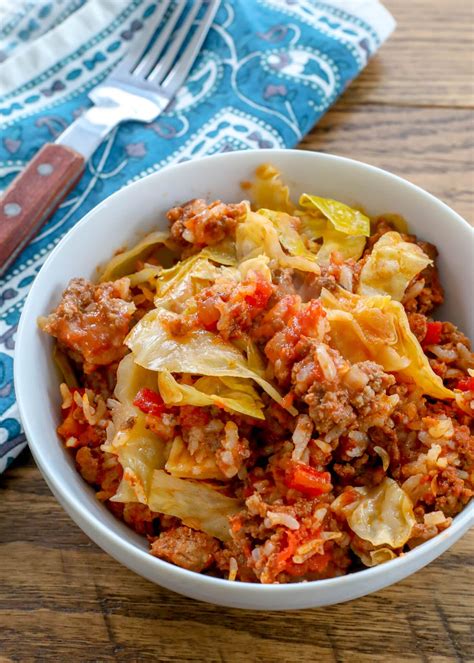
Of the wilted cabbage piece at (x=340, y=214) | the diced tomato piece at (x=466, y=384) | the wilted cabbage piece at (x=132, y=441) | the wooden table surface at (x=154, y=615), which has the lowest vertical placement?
the wooden table surface at (x=154, y=615)

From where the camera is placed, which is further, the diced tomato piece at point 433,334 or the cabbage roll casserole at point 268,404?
the diced tomato piece at point 433,334

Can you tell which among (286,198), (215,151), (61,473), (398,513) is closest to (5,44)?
(215,151)

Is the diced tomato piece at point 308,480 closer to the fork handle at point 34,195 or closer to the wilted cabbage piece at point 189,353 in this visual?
the wilted cabbage piece at point 189,353

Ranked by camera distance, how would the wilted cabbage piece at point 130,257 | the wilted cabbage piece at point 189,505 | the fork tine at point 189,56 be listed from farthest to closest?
the fork tine at point 189,56 → the wilted cabbage piece at point 130,257 → the wilted cabbage piece at point 189,505

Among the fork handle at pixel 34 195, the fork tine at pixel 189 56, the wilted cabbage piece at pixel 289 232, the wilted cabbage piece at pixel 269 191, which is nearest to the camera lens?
the wilted cabbage piece at pixel 289 232

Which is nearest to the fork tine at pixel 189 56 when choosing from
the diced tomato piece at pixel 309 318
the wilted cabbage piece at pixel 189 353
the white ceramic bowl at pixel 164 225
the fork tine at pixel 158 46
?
the fork tine at pixel 158 46

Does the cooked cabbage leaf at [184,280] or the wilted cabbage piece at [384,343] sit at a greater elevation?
the wilted cabbage piece at [384,343]
